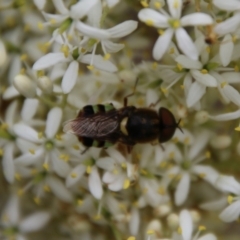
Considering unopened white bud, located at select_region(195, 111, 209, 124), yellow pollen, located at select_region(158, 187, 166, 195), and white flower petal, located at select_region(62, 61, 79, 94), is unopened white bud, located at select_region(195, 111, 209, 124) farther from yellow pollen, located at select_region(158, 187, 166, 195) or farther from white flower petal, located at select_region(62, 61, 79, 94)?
white flower petal, located at select_region(62, 61, 79, 94)

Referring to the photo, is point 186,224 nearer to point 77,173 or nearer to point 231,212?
point 231,212

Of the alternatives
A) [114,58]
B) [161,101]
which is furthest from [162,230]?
[114,58]

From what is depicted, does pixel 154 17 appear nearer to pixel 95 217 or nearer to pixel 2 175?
pixel 95 217

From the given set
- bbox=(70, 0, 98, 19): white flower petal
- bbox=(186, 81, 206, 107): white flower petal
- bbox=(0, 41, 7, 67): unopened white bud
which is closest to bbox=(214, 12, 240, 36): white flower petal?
A: bbox=(186, 81, 206, 107): white flower petal

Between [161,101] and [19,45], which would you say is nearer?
[161,101]

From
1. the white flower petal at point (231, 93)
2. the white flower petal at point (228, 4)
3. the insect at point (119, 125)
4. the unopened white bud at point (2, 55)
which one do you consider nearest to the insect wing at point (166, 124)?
the insect at point (119, 125)

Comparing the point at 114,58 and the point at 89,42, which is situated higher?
the point at 89,42
